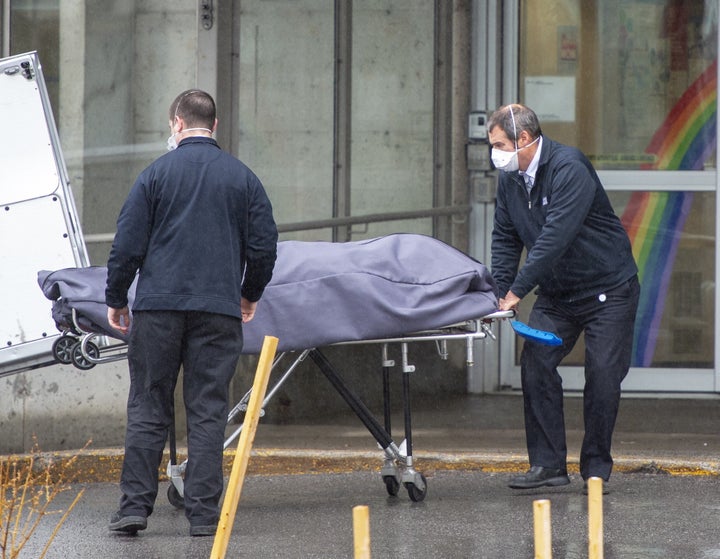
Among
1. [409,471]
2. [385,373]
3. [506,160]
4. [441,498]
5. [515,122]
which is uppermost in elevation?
[515,122]

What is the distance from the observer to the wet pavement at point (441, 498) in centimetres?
558

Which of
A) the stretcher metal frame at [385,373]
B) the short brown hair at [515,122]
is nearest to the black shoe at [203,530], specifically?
the stretcher metal frame at [385,373]

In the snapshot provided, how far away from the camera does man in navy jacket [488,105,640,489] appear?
6.33m

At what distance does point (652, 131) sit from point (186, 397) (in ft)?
15.5

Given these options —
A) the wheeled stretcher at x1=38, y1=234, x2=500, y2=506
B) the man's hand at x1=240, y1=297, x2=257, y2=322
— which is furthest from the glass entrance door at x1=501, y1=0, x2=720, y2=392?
the man's hand at x1=240, y1=297, x2=257, y2=322

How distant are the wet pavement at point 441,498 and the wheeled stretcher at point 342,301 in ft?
1.86

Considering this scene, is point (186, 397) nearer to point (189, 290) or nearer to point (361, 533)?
point (189, 290)

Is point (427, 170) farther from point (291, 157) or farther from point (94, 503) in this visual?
point (94, 503)

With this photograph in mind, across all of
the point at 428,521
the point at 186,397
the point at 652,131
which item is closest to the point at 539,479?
the point at 428,521

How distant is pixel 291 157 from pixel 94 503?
285 cm

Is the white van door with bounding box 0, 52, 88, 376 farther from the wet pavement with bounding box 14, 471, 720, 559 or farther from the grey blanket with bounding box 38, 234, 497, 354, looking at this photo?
the wet pavement with bounding box 14, 471, 720, 559

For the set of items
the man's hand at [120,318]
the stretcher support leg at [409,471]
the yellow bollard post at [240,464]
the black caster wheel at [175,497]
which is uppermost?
A: the man's hand at [120,318]

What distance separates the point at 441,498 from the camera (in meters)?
6.57

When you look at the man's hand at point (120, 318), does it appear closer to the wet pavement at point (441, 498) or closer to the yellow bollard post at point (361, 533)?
the wet pavement at point (441, 498)
